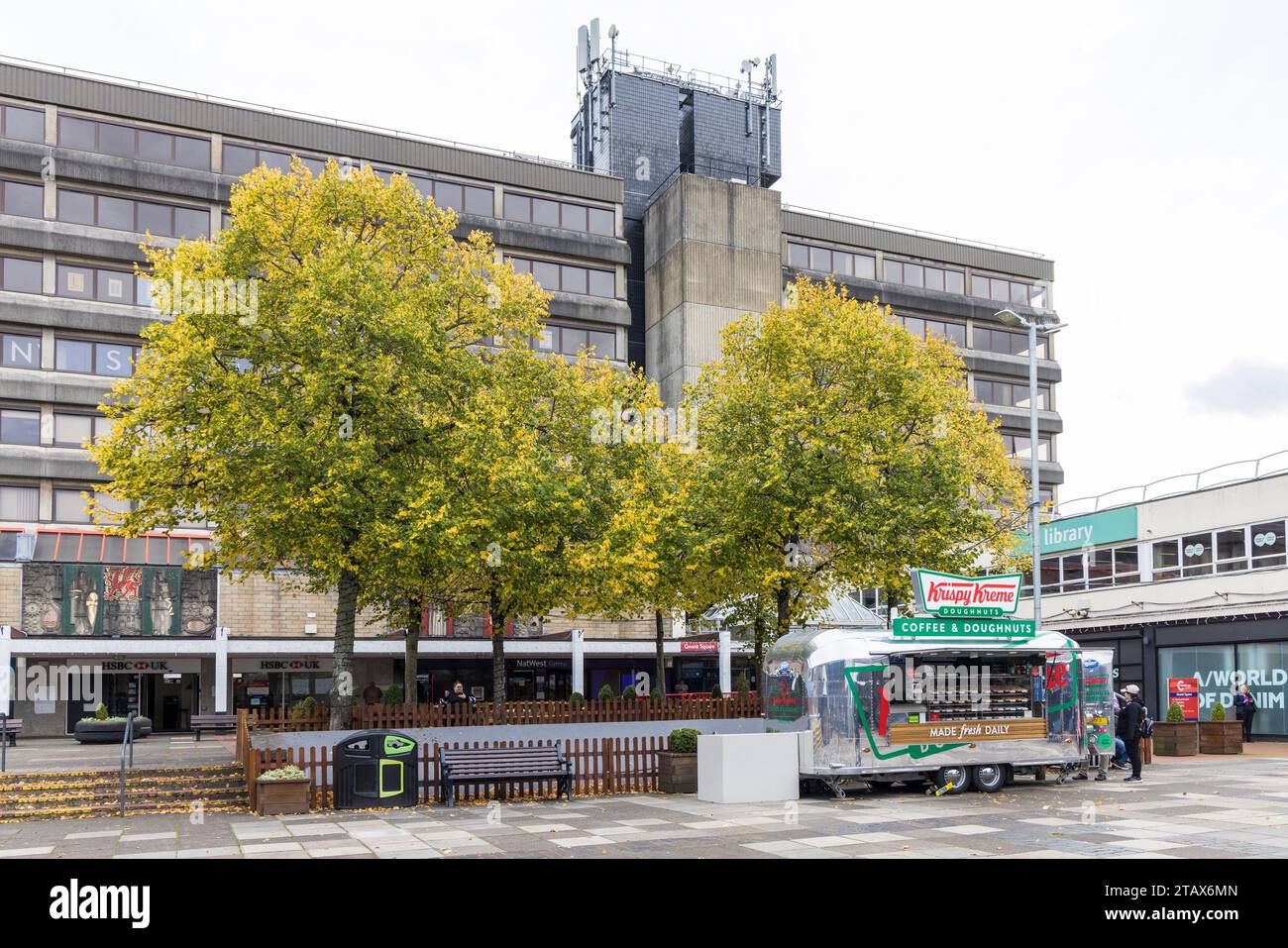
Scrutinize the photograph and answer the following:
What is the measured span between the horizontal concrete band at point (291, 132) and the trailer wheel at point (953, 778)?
3796 centimetres

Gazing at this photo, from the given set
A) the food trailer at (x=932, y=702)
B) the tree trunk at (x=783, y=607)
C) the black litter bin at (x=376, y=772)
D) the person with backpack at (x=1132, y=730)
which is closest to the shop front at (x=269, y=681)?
the tree trunk at (x=783, y=607)

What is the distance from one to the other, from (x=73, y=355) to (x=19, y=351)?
1794mm

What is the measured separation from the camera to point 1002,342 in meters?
67.2

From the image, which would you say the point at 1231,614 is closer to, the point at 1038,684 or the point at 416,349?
the point at 1038,684

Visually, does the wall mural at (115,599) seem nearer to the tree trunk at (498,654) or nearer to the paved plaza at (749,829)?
the tree trunk at (498,654)

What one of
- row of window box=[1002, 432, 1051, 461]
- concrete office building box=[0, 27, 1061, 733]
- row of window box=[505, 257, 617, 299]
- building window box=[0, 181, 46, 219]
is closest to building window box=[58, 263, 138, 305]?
concrete office building box=[0, 27, 1061, 733]

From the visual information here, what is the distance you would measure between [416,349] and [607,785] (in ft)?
30.9

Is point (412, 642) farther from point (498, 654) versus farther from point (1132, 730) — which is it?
point (1132, 730)

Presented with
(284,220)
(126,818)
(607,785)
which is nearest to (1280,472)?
(607,785)

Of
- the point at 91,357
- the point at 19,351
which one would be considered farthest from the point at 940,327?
the point at 19,351

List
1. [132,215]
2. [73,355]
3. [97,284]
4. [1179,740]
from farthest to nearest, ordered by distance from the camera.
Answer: [132,215]
[97,284]
[73,355]
[1179,740]

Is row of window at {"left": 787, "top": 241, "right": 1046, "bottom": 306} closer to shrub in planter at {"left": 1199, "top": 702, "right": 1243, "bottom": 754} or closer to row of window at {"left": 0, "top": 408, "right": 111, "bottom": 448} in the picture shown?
row of window at {"left": 0, "top": 408, "right": 111, "bottom": 448}

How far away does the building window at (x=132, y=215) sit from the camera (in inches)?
1789

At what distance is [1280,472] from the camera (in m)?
34.1
